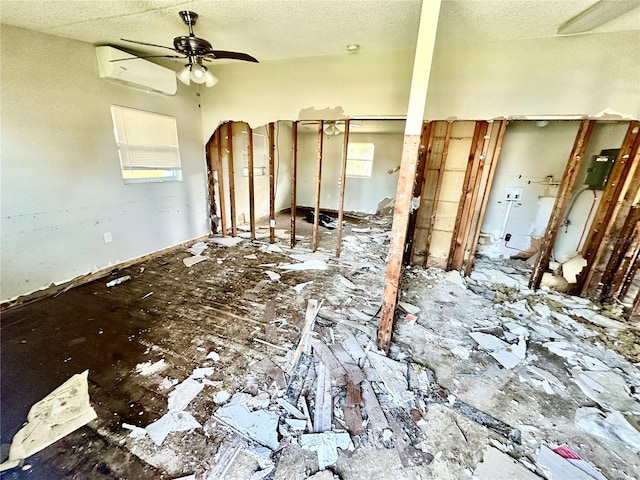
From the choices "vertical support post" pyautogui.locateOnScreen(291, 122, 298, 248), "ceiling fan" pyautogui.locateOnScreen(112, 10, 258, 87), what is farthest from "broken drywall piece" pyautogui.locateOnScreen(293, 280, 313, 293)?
"ceiling fan" pyautogui.locateOnScreen(112, 10, 258, 87)

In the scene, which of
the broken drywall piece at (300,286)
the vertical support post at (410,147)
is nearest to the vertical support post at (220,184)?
the broken drywall piece at (300,286)

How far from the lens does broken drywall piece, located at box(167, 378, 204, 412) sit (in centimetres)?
180

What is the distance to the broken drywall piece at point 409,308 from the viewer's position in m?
3.01

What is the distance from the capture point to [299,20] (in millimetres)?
2686

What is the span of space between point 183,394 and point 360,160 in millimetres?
7212

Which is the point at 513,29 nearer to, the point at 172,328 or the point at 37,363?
the point at 172,328

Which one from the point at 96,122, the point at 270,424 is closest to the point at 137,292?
the point at 96,122

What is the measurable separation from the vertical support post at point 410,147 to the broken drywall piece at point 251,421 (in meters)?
1.15

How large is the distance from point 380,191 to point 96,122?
6.43 m

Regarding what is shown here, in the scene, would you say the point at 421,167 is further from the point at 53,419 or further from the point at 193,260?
the point at 53,419

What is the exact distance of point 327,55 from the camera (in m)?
3.73

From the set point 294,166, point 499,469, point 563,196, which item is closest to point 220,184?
point 294,166

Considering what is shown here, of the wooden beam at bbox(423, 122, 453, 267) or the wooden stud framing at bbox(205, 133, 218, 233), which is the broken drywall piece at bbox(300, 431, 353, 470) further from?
the wooden stud framing at bbox(205, 133, 218, 233)

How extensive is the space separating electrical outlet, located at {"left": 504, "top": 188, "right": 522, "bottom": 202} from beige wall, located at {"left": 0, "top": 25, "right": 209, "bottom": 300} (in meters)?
5.79
